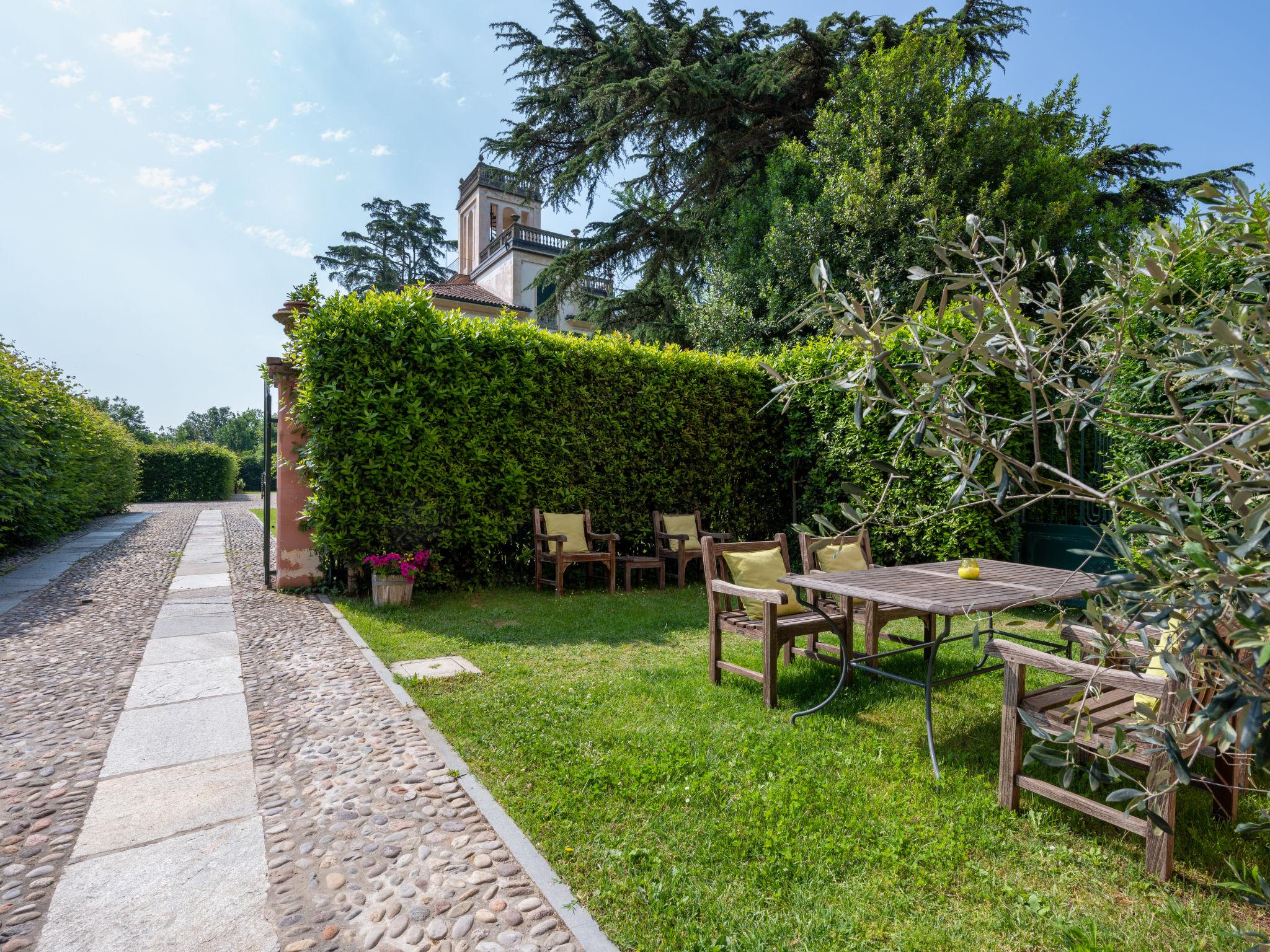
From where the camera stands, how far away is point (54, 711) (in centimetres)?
377

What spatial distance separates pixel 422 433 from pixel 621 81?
7897mm

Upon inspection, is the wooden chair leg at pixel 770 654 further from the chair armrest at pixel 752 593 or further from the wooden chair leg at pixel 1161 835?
the wooden chair leg at pixel 1161 835

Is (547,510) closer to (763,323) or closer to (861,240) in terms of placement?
(763,323)

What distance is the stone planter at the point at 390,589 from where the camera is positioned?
6723 mm

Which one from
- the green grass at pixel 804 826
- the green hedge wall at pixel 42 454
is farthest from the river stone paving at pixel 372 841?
the green hedge wall at pixel 42 454

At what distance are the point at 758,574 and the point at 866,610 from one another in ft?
2.83

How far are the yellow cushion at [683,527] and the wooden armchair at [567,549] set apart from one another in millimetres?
960

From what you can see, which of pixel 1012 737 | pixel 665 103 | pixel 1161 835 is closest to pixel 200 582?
→ pixel 1012 737

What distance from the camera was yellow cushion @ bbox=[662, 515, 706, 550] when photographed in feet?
27.7

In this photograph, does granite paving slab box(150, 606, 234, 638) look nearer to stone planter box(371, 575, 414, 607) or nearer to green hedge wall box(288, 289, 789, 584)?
green hedge wall box(288, 289, 789, 584)

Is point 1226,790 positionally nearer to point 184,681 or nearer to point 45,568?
point 184,681

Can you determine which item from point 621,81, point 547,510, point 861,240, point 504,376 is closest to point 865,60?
point 861,240

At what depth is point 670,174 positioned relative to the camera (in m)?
13.5

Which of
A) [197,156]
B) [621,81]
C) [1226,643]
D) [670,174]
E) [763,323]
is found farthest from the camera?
[670,174]
